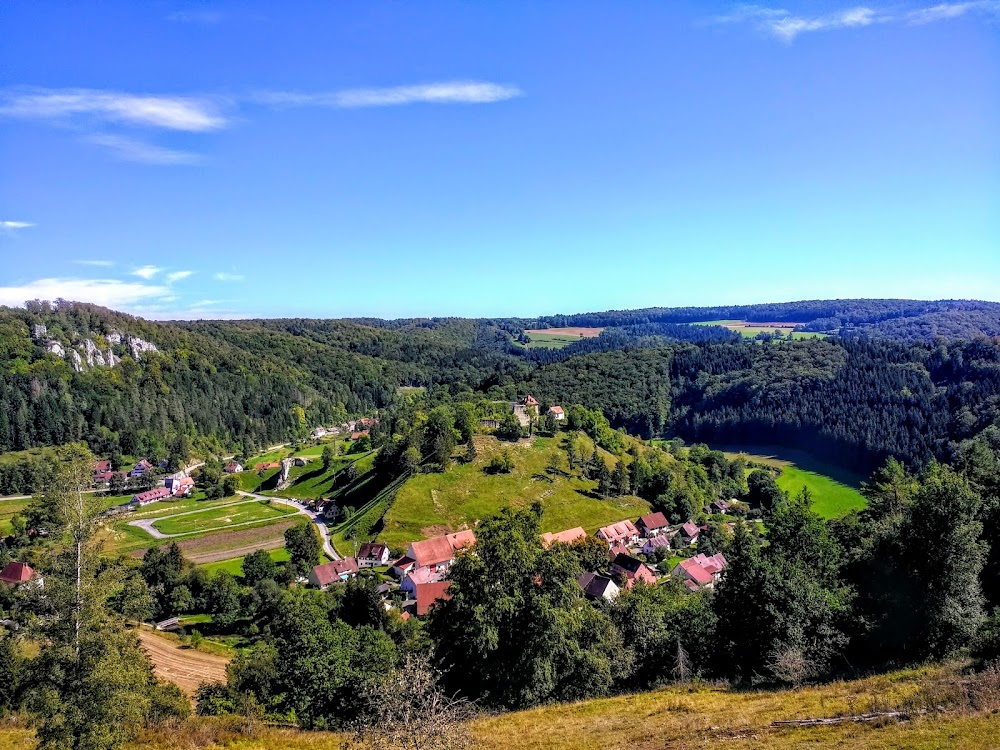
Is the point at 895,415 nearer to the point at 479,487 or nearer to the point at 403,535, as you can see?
the point at 479,487

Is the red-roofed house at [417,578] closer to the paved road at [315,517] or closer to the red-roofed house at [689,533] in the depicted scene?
the paved road at [315,517]

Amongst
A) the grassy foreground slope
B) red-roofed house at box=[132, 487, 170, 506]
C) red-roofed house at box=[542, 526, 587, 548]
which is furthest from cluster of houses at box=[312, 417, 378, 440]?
the grassy foreground slope

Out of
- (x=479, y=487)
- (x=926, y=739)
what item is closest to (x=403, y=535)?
(x=479, y=487)

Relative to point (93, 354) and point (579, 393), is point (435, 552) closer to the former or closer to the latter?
point (579, 393)

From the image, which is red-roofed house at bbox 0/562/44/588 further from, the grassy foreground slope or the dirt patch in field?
the grassy foreground slope

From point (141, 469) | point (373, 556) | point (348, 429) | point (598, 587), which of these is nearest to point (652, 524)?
point (598, 587)
